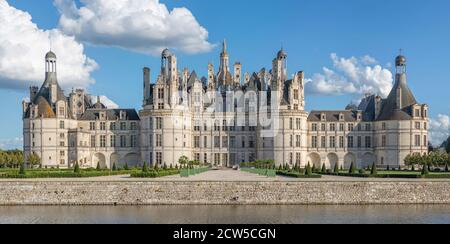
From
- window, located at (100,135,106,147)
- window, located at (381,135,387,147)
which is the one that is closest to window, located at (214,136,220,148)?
window, located at (100,135,106,147)

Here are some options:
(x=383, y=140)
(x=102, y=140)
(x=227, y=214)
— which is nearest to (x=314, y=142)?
(x=383, y=140)

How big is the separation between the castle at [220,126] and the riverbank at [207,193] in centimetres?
4207

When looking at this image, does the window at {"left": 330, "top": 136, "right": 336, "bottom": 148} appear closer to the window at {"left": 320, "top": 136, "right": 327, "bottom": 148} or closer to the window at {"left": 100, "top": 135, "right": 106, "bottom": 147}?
the window at {"left": 320, "top": 136, "right": 327, "bottom": 148}

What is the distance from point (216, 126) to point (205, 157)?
214 inches

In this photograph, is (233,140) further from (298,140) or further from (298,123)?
(298,123)

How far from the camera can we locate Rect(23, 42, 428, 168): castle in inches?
3482

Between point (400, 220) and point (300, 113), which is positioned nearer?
point (400, 220)

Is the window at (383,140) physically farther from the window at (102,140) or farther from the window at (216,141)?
the window at (102,140)

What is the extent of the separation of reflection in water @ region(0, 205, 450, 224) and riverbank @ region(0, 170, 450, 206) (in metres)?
1.57

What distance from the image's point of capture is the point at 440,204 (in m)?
45.8

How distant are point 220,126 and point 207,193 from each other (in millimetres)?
49470

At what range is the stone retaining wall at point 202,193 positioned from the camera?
45.5 meters
